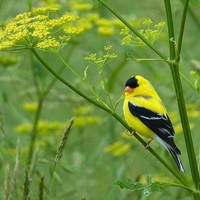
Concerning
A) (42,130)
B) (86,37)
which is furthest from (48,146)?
(86,37)

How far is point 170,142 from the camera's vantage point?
3076 mm

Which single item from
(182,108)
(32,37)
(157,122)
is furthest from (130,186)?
(157,122)

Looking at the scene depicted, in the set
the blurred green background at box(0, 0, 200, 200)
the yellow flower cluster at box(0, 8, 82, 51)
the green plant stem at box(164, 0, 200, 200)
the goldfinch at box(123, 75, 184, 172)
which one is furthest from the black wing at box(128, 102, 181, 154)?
the yellow flower cluster at box(0, 8, 82, 51)

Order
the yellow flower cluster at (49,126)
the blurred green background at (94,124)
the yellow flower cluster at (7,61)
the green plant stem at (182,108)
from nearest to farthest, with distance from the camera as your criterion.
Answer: the green plant stem at (182,108), the blurred green background at (94,124), the yellow flower cluster at (7,61), the yellow flower cluster at (49,126)

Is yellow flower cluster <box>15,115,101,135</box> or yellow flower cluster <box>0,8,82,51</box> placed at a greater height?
yellow flower cluster <box>0,8,82,51</box>

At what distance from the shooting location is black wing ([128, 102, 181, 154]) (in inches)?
122

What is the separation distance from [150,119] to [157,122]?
7 cm

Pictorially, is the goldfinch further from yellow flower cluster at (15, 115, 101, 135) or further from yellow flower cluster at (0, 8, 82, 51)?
yellow flower cluster at (0, 8, 82, 51)

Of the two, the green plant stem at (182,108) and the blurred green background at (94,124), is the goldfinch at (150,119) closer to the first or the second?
the blurred green background at (94,124)

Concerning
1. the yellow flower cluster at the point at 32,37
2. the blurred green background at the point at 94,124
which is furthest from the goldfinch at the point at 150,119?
the yellow flower cluster at the point at 32,37

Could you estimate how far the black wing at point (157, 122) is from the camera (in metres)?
3.11

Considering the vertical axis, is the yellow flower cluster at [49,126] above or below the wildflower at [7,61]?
below

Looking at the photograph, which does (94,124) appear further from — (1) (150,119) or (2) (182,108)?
(2) (182,108)

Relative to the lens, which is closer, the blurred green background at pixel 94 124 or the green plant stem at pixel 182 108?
the green plant stem at pixel 182 108
